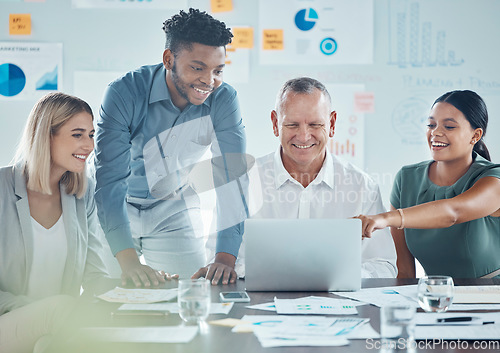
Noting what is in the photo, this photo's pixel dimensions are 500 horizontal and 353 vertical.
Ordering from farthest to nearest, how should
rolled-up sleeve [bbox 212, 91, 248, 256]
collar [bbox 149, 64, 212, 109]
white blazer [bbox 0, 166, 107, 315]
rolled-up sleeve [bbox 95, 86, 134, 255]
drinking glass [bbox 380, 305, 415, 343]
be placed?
collar [bbox 149, 64, 212, 109] → rolled-up sleeve [bbox 212, 91, 248, 256] → rolled-up sleeve [bbox 95, 86, 134, 255] → white blazer [bbox 0, 166, 107, 315] → drinking glass [bbox 380, 305, 415, 343]

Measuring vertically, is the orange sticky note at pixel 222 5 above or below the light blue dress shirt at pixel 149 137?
above

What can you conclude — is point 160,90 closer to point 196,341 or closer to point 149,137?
point 149,137

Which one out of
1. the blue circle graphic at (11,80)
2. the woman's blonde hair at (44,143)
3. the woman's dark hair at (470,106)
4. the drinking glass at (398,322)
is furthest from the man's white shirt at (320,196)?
the blue circle graphic at (11,80)

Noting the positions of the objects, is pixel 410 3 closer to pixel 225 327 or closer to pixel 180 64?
pixel 180 64

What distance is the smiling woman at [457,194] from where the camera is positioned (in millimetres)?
2025

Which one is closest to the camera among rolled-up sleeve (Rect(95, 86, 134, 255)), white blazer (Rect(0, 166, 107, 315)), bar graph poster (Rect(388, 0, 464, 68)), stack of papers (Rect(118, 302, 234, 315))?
stack of papers (Rect(118, 302, 234, 315))

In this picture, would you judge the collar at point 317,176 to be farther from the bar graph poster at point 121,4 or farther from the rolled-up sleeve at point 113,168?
the bar graph poster at point 121,4

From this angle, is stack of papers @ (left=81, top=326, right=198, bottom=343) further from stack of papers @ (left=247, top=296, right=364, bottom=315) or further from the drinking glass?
the drinking glass

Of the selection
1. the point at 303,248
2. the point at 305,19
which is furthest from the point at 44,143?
the point at 305,19

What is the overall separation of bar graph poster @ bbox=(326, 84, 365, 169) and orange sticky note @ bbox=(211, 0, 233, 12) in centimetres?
73

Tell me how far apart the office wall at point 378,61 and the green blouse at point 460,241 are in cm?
104

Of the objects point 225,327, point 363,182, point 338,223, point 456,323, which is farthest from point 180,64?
point 456,323

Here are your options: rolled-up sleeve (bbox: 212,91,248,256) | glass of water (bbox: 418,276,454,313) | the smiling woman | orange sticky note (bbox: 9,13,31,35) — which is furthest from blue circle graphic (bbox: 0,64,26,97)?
glass of water (bbox: 418,276,454,313)

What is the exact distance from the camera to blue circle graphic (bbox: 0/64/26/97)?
3.23 meters
